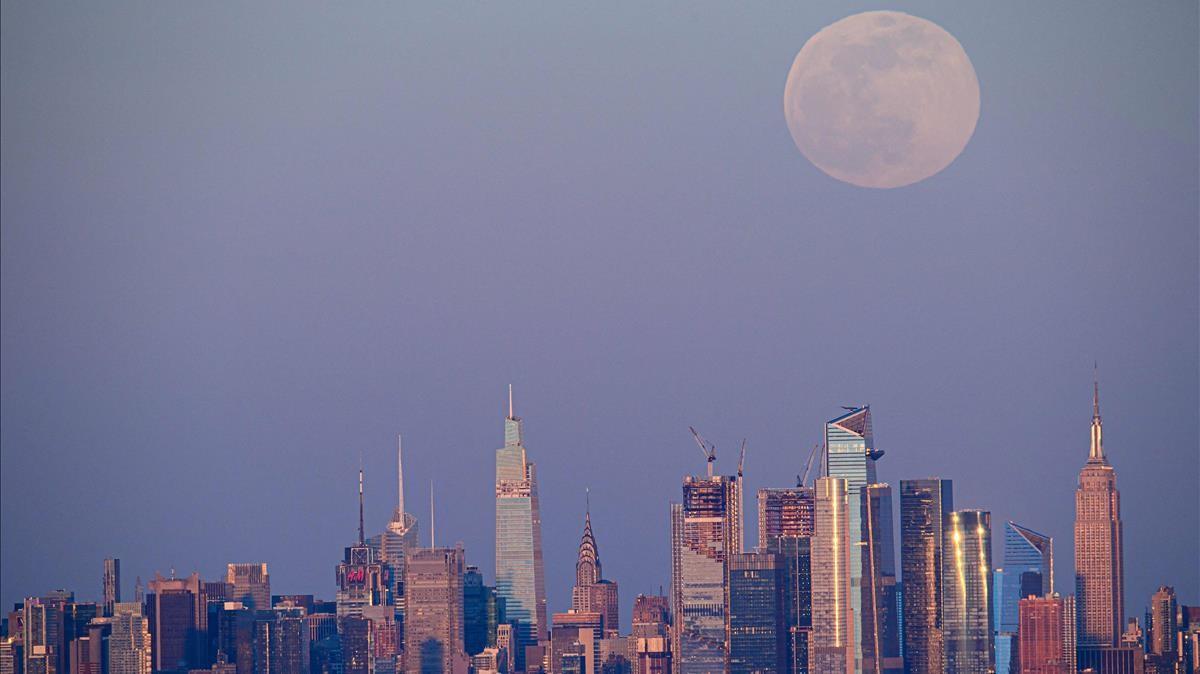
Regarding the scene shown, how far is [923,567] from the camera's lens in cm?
8838

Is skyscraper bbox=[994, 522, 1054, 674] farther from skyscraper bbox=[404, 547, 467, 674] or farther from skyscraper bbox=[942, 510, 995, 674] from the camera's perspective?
skyscraper bbox=[404, 547, 467, 674]

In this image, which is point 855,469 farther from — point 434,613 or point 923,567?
point 434,613

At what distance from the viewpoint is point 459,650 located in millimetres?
91938

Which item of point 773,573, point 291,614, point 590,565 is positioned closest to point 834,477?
point 773,573

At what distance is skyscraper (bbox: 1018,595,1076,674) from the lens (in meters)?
83.4

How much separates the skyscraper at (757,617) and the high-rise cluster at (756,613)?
0.23 ft

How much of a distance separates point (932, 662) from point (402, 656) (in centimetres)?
1775

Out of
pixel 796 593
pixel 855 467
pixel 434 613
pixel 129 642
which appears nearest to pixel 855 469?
pixel 855 467

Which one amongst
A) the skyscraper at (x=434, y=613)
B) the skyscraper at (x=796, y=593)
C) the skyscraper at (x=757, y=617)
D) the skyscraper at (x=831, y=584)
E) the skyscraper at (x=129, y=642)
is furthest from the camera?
the skyscraper at (x=434, y=613)

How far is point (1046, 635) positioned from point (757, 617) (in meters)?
9.06

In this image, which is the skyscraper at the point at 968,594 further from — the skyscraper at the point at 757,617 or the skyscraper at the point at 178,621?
the skyscraper at the point at 178,621


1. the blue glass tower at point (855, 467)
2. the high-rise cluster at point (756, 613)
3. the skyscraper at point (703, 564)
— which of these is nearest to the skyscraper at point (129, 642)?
the high-rise cluster at point (756, 613)

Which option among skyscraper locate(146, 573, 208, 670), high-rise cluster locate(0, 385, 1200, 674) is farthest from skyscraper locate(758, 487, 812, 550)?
skyscraper locate(146, 573, 208, 670)

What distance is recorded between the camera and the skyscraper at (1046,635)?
83.4m
